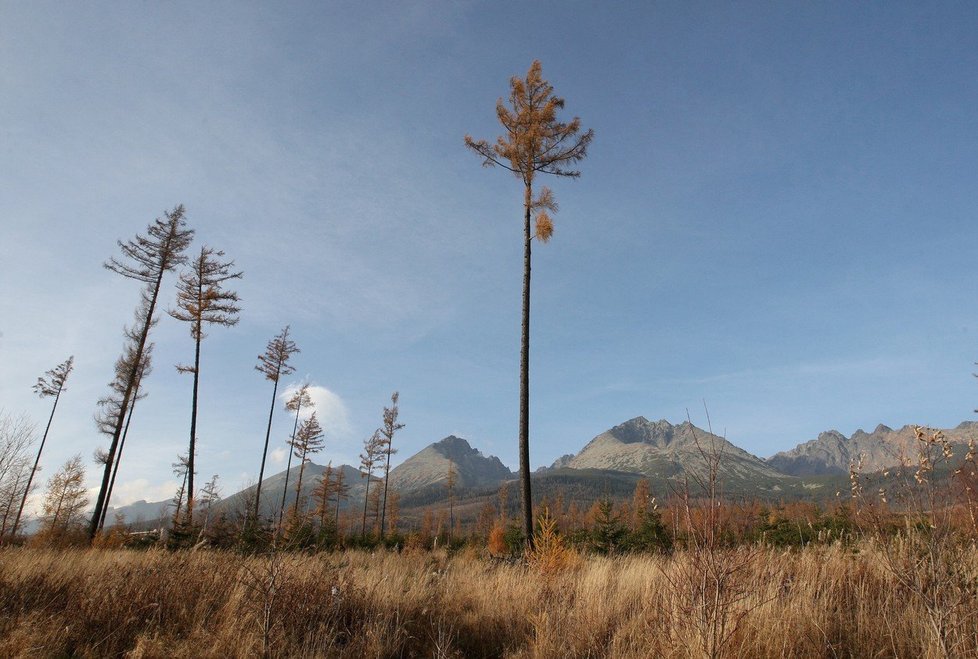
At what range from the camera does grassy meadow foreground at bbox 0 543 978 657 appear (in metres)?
3.82

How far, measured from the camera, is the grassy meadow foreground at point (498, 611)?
12.5ft

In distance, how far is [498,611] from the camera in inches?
226

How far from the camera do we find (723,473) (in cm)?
404

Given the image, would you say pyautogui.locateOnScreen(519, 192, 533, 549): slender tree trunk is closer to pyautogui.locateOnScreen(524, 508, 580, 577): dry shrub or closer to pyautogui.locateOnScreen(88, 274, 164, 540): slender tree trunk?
pyautogui.locateOnScreen(524, 508, 580, 577): dry shrub

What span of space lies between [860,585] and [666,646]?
3351 millimetres

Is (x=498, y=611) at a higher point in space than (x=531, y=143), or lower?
lower

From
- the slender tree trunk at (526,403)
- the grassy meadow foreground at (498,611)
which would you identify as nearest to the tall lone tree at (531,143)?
the slender tree trunk at (526,403)

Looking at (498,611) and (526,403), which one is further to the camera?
(526,403)

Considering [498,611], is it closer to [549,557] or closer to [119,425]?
[549,557]

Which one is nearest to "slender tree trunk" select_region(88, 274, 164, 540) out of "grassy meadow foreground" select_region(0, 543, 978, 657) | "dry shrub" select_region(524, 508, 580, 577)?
"grassy meadow foreground" select_region(0, 543, 978, 657)

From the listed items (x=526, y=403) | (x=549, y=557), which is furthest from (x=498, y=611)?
(x=526, y=403)

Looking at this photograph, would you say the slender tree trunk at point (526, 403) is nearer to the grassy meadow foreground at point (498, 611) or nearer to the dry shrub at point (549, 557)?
the dry shrub at point (549, 557)

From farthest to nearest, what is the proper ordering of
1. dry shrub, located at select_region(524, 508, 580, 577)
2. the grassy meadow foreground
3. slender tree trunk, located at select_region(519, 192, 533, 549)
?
slender tree trunk, located at select_region(519, 192, 533, 549) < dry shrub, located at select_region(524, 508, 580, 577) < the grassy meadow foreground

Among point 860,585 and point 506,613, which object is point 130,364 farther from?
point 860,585
